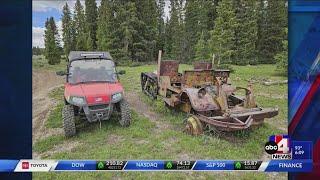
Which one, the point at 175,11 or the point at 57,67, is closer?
the point at 57,67

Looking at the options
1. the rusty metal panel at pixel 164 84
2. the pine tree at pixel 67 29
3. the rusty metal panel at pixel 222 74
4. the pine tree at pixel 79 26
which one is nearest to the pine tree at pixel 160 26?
the rusty metal panel at pixel 164 84

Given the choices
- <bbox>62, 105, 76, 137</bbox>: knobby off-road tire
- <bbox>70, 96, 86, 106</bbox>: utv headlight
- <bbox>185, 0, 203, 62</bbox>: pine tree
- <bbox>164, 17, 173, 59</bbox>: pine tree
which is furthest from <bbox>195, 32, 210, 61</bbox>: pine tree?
<bbox>62, 105, 76, 137</bbox>: knobby off-road tire

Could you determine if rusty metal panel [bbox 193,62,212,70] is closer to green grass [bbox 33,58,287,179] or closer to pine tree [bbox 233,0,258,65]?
green grass [bbox 33,58,287,179]

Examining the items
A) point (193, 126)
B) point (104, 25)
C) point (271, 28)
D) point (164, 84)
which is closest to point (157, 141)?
point (193, 126)

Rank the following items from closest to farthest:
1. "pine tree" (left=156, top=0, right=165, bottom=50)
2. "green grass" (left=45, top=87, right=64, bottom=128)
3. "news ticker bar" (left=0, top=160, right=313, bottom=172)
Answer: "news ticker bar" (left=0, top=160, right=313, bottom=172) < "green grass" (left=45, top=87, right=64, bottom=128) < "pine tree" (left=156, top=0, right=165, bottom=50)

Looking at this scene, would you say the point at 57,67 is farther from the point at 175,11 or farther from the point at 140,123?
the point at 175,11

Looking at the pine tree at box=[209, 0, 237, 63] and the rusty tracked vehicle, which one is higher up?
the pine tree at box=[209, 0, 237, 63]

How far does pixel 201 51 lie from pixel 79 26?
1135 millimetres

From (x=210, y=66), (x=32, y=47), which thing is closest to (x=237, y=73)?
(x=210, y=66)

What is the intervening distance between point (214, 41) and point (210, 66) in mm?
234

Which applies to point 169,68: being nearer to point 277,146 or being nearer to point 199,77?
point 199,77

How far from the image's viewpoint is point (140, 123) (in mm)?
4113

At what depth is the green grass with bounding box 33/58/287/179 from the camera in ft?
13.1

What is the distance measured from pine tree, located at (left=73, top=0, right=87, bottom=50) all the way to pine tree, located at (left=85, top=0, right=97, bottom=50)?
4 cm
